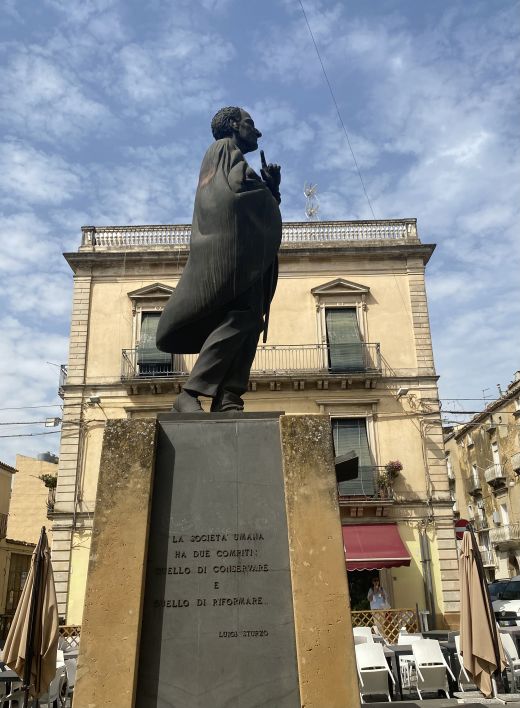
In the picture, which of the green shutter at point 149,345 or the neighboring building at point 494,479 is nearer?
the green shutter at point 149,345

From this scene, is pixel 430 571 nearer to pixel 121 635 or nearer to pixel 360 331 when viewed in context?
pixel 360 331

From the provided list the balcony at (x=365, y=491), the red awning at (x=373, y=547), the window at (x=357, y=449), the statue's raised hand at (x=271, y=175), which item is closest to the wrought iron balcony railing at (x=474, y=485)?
the window at (x=357, y=449)

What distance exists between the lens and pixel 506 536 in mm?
38062

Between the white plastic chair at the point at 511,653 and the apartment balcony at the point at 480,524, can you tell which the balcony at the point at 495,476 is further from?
the white plastic chair at the point at 511,653

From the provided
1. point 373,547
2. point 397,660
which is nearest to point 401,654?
point 397,660

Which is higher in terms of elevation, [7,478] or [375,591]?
[7,478]

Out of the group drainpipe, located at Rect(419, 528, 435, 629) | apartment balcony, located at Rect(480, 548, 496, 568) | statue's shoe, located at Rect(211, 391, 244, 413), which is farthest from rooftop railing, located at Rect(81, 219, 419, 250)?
apartment balcony, located at Rect(480, 548, 496, 568)

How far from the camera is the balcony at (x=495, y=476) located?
3826 centimetres

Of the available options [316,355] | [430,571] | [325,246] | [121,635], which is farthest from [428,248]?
[121,635]

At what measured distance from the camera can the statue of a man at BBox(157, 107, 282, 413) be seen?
5.20m

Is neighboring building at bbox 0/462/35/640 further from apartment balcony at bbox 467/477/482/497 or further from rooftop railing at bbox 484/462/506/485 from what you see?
apartment balcony at bbox 467/477/482/497

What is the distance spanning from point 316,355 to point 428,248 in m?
5.55

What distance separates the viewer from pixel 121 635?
3836mm

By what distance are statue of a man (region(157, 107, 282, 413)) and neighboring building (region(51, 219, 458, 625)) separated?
44.6 ft
